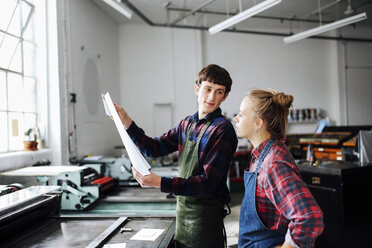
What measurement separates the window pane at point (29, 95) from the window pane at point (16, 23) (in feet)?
1.82

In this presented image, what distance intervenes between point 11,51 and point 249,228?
3.35m

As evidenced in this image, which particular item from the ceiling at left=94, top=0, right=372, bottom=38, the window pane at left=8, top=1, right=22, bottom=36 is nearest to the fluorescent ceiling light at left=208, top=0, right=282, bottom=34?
the ceiling at left=94, top=0, right=372, bottom=38

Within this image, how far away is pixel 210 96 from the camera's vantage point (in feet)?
4.96

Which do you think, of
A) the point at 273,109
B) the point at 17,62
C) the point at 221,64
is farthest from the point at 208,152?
the point at 221,64

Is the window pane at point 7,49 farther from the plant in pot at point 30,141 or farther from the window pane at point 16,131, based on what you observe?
the plant in pot at point 30,141

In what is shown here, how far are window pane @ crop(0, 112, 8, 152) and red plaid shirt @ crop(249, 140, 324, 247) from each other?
9.74 ft

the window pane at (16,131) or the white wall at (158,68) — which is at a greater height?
the white wall at (158,68)

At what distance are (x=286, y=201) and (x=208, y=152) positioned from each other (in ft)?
1.68

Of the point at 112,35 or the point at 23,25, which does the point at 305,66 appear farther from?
the point at 23,25

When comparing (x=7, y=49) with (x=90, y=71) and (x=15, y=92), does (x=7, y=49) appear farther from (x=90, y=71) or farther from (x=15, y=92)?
(x=90, y=71)

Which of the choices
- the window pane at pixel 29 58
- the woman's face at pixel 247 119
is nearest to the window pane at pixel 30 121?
the window pane at pixel 29 58

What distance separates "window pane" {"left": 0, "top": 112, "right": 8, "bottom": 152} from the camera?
3.03 m

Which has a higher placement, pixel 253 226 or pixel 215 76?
pixel 215 76

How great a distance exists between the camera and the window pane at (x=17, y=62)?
3258mm
